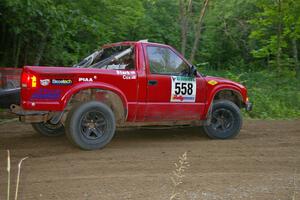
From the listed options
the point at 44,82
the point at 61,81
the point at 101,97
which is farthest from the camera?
the point at 101,97

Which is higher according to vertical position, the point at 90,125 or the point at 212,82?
the point at 212,82

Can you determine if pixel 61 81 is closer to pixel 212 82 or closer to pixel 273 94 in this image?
pixel 212 82

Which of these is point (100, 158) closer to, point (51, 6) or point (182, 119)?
point (182, 119)

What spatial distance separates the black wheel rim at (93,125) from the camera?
7.86 meters

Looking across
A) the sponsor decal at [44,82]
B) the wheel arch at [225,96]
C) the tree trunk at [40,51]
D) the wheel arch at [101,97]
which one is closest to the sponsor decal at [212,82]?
the wheel arch at [225,96]

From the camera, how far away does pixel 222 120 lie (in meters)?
9.59

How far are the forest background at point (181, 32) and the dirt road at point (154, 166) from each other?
4.23 m

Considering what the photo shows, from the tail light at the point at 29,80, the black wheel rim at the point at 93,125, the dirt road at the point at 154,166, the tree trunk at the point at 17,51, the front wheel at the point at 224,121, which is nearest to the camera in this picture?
the dirt road at the point at 154,166

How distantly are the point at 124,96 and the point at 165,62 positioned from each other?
1148 mm

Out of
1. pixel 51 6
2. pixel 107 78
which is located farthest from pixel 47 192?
pixel 51 6

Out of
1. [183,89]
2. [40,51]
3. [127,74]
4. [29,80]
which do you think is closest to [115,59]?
[127,74]

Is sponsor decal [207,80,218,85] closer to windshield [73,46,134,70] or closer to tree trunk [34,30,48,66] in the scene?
windshield [73,46,134,70]

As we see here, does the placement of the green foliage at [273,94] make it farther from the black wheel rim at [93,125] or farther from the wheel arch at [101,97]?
the black wheel rim at [93,125]

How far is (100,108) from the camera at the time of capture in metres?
7.91
